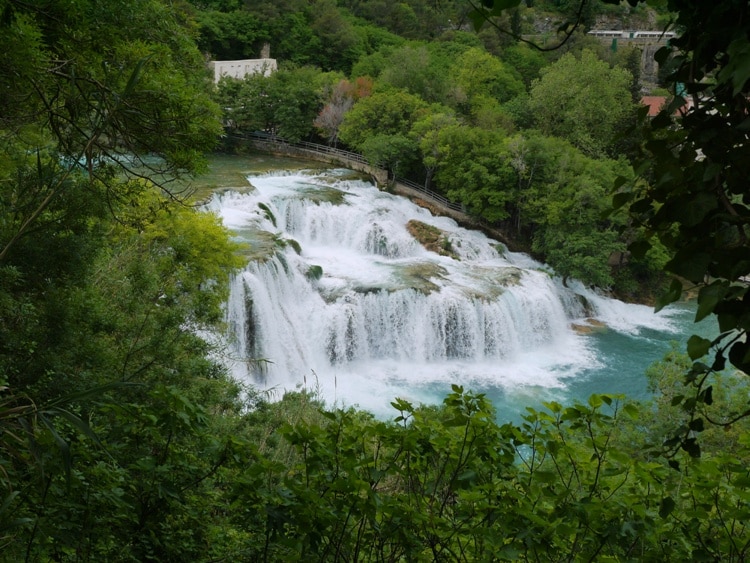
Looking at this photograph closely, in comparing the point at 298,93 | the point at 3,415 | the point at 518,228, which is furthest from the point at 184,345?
the point at 298,93

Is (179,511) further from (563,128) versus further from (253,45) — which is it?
(253,45)

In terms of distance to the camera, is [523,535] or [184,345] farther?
[184,345]

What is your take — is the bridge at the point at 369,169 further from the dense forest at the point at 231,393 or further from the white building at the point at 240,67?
the dense forest at the point at 231,393

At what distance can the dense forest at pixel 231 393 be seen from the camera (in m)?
1.34

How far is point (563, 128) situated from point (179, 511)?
26.9 meters

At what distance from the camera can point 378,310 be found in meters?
15.0

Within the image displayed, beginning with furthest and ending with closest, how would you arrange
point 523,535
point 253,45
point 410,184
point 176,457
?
1. point 253,45
2. point 410,184
3. point 176,457
4. point 523,535

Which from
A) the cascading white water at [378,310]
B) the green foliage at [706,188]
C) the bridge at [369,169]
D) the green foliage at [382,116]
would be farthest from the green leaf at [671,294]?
the green foliage at [382,116]

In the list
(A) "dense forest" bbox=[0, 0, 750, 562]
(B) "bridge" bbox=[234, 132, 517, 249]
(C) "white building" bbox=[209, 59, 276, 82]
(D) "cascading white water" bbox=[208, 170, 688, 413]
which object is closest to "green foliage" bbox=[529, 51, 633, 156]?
(B) "bridge" bbox=[234, 132, 517, 249]

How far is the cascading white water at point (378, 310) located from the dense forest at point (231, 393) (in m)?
2.17

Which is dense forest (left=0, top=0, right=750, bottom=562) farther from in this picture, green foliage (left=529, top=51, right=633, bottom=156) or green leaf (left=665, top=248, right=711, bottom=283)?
green foliage (left=529, top=51, right=633, bottom=156)

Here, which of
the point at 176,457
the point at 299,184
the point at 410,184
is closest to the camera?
the point at 176,457

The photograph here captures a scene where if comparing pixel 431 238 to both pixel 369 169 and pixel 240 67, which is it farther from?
pixel 240 67

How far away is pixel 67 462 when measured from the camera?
1.57 metres
